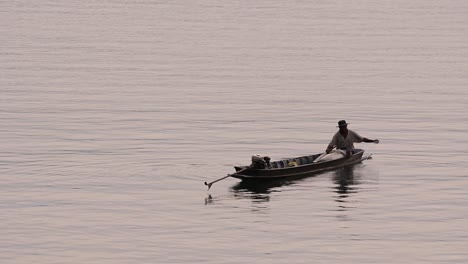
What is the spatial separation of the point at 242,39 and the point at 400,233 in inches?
3754

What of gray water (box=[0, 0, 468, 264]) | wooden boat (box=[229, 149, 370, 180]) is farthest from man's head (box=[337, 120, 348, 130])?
gray water (box=[0, 0, 468, 264])

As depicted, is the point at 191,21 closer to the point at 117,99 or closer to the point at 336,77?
the point at 336,77

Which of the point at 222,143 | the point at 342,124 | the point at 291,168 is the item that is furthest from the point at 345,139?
the point at 222,143

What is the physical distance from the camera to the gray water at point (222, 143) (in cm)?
4378

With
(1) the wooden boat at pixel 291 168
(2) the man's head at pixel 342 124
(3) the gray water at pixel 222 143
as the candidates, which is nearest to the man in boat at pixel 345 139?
(2) the man's head at pixel 342 124

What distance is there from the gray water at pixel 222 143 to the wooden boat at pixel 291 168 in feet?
1.62

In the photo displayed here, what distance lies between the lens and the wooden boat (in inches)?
2138

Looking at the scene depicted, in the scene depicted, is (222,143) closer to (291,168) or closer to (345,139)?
(345,139)

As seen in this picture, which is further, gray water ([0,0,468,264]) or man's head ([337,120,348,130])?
man's head ([337,120,348,130])

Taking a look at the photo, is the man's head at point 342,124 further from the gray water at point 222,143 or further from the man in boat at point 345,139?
the gray water at point 222,143

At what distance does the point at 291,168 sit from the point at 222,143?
11.9m

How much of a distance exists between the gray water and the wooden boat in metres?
0.49

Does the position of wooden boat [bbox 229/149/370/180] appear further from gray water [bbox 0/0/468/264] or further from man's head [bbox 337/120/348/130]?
man's head [bbox 337/120/348/130]

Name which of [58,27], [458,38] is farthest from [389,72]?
[58,27]
